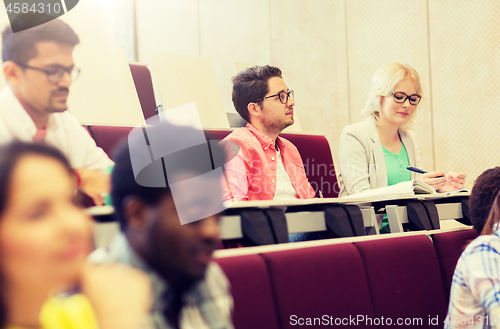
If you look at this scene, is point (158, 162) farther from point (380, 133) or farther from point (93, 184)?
point (380, 133)

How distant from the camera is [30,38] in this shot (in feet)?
0.93

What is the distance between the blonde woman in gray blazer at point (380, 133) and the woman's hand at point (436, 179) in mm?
131

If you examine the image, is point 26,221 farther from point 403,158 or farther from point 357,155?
point 403,158

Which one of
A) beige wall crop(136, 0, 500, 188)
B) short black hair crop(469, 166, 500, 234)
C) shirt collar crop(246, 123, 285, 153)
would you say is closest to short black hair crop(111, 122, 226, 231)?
short black hair crop(469, 166, 500, 234)

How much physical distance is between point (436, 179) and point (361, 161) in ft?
0.78

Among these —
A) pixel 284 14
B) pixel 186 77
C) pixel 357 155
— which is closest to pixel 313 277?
pixel 357 155

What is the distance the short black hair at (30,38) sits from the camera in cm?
28

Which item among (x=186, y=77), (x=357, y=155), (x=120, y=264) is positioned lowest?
(x=357, y=155)

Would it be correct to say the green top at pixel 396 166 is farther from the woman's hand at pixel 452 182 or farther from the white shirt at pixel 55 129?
the white shirt at pixel 55 129

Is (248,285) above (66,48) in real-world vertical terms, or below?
below

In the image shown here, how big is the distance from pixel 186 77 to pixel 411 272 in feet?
3.79

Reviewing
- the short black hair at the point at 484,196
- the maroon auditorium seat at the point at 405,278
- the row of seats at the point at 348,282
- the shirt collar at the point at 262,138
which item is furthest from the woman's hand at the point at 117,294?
the shirt collar at the point at 262,138

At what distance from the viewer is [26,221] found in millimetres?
143

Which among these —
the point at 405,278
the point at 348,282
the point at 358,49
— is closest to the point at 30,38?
the point at 348,282
